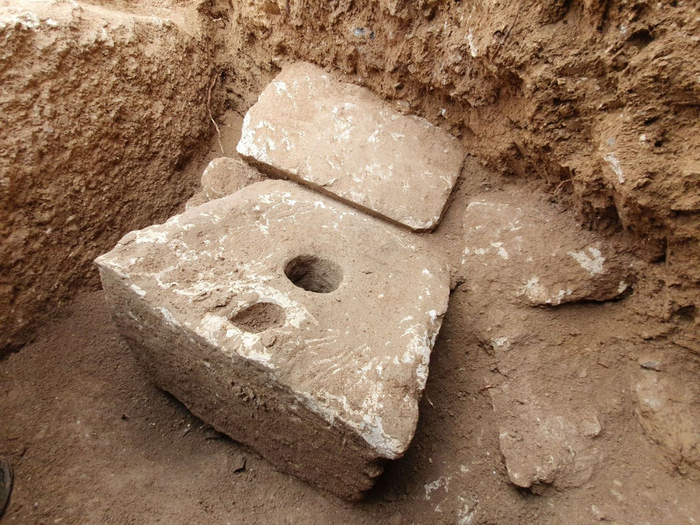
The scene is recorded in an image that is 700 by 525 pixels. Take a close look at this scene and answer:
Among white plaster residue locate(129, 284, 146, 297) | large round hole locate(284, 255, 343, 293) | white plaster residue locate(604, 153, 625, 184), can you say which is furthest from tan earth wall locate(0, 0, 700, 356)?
large round hole locate(284, 255, 343, 293)

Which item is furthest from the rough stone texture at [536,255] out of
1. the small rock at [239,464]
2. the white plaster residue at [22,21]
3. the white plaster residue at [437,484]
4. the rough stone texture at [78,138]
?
the white plaster residue at [22,21]

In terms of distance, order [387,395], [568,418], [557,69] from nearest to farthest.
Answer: [387,395], [557,69], [568,418]

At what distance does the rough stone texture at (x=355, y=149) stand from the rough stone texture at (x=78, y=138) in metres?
0.39

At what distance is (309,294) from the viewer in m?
1.30

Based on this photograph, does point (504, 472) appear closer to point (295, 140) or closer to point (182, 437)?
point (182, 437)

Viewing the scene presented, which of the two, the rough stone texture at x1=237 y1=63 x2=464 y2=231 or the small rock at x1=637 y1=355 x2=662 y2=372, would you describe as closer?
the small rock at x1=637 y1=355 x2=662 y2=372

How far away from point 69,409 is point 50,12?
1.36 metres

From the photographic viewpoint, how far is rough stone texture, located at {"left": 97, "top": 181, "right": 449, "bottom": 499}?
1.11 metres

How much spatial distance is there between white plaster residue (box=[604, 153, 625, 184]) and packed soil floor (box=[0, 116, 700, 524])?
1.32 feet

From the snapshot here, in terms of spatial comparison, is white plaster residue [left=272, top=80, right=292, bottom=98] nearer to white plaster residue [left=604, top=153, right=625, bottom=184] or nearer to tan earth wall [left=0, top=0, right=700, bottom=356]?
tan earth wall [left=0, top=0, right=700, bottom=356]

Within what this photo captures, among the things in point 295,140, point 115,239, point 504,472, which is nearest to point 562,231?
point 504,472

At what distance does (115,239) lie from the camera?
1759 mm

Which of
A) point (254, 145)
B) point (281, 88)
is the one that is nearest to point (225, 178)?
point (254, 145)

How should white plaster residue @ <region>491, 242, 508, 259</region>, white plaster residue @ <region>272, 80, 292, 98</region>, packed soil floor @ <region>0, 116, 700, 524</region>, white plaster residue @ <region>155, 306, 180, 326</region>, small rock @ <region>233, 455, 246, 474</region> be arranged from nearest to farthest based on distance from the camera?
white plaster residue @ <region>155, 306, 180, 326</region>, packed soil floor @ <region>0, 116, 700, 524</region>, small rock @ <region>233, 455, 246, 474</region>, white plaster residue @ <region>491, 242, 508, 259</region>, white plaster residue @ <region>272, 80, 292, 98</region>
